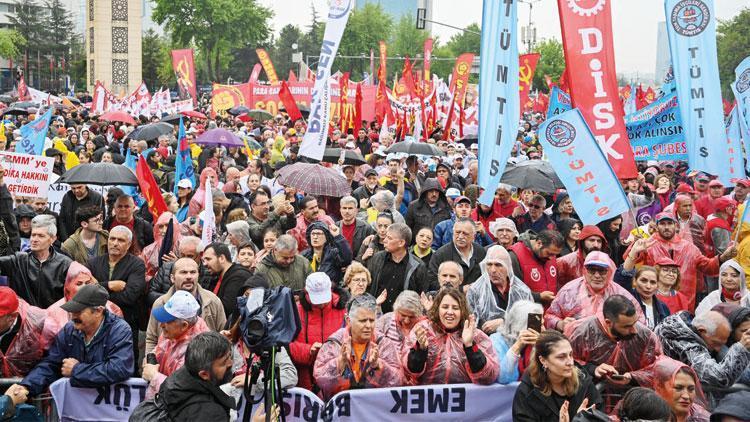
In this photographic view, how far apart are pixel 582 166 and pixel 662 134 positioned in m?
5.59

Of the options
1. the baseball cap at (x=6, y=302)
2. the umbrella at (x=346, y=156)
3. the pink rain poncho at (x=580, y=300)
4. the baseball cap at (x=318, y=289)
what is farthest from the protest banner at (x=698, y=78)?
the baseball cap at (x=6, y=302)

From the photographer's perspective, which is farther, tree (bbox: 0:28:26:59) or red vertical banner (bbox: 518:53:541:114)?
tree (bbox: 0:28:26:59)

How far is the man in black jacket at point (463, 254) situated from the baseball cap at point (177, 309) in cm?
296

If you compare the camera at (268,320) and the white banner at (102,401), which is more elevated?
the camera at (268,320)

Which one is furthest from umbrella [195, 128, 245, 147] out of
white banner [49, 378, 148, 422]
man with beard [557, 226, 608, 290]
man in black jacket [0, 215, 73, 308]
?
white banner [49, 378, 148, 422]

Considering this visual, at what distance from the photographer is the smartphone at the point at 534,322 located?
19.5 ft

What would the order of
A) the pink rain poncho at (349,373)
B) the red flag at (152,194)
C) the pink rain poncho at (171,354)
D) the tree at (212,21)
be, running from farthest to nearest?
A: the tree at (212,21) → the red flag at (152,194) → the pink rain poncho at (349,373) → the pink rain poncho at (171,354)

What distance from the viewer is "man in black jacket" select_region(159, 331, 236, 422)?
4.71 meters

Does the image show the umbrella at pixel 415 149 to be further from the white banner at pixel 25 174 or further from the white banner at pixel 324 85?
the white banner at pixel 25 174

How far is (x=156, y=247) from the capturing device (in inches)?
341

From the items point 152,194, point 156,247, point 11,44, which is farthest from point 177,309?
point 11,44

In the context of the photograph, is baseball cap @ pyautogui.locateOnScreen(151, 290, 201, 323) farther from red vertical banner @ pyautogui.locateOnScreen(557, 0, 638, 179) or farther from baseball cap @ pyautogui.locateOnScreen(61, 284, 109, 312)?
red vertical banner @ pyautogui.locateOnScreen(557, 0, 638, 179)

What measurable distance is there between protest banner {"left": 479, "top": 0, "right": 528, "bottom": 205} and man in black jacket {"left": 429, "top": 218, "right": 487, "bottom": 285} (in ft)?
1.07

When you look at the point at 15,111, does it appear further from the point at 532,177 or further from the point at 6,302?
the point at 6,302
